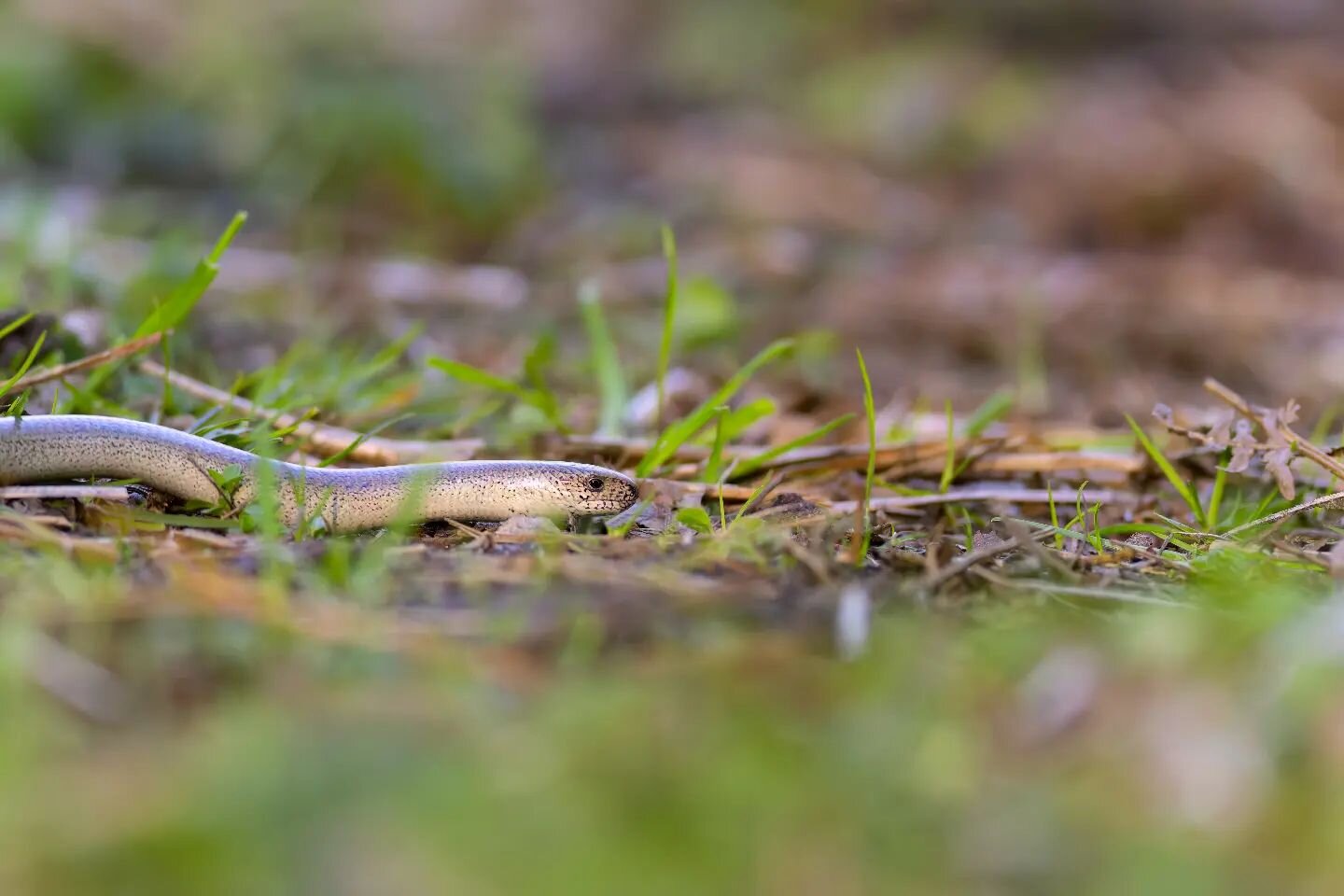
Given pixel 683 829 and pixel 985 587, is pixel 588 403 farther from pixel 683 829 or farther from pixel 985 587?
pixel 683 829

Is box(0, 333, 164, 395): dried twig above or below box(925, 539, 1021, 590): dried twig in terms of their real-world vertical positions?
above

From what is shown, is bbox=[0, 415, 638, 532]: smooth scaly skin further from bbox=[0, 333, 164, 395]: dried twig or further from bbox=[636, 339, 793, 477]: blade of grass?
bbox=[636, 339, 793, 477]: blade of grass

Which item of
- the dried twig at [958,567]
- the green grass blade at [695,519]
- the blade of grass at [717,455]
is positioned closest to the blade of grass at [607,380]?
the blade of grass at [717,455]

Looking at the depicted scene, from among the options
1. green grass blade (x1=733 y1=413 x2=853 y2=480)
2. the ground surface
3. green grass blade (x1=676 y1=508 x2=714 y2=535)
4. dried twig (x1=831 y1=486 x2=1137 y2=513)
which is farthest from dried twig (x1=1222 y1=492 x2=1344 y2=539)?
green grass blade (x1=676 y1=508 x2=714 y2=535)

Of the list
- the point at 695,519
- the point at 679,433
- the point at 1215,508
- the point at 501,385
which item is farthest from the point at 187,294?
the point at 1215,508

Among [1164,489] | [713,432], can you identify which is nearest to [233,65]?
[713,432]

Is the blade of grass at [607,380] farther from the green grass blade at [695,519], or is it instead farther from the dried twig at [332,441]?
the green grass blade at [695,519]

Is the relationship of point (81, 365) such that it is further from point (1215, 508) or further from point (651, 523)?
point (1215, 508)
